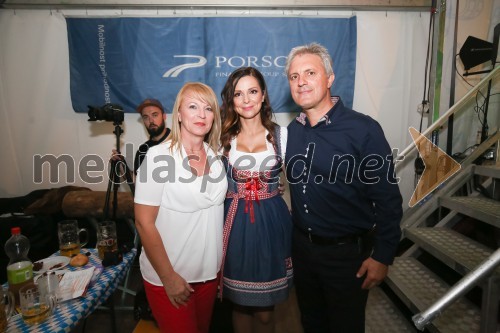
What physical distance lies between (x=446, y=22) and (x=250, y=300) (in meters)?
4.03

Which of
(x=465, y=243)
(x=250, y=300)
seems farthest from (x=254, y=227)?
(x=465, y=243)

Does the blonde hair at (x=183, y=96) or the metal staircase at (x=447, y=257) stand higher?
the blonde hair at (x=183, y=96)

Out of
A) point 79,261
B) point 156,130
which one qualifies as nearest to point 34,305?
point 79,261

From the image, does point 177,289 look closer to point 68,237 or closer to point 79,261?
point 79,261

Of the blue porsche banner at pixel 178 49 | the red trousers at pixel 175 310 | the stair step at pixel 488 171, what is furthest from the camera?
the blue porsche banner at pixel 178 49

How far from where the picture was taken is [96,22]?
345cm

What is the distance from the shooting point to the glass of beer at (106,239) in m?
1.80

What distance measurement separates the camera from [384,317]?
2.30 meters

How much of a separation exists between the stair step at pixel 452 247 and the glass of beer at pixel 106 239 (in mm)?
2319

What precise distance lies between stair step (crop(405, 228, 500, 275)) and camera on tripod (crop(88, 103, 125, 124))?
2.98 m

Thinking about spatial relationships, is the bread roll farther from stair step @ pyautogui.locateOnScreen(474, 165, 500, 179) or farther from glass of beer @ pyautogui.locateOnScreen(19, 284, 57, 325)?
stair step @ pyautogui.locateOnScreen(474, 165, 500, 179)

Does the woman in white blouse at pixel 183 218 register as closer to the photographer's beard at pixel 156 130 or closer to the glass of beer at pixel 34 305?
the glass of beer at pixel 34 305

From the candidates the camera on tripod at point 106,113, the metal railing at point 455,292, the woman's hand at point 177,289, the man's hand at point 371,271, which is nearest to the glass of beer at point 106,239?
the woman's hand at point 177,289

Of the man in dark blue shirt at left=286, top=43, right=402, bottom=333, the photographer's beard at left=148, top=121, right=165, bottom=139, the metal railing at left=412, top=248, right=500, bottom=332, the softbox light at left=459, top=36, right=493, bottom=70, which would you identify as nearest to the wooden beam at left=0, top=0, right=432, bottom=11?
the softbox light at left=459, top=36, right=493, bottom=70
